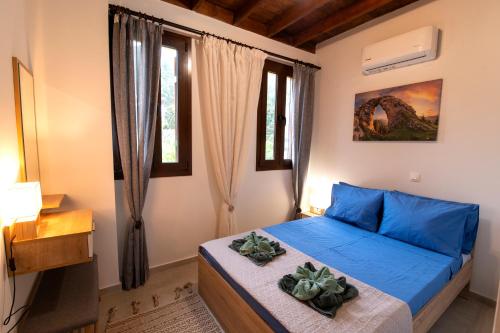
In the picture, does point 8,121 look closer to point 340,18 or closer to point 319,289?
point 319,289

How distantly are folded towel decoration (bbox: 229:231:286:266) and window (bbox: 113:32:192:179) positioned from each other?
3.34 feet

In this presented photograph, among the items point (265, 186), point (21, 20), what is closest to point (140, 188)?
point (21, 20)

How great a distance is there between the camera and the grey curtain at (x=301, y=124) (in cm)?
313

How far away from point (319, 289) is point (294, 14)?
8.60 feet

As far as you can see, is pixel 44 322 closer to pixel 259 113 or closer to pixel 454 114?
pixel 259 113

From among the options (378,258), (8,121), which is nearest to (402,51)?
(378,258)

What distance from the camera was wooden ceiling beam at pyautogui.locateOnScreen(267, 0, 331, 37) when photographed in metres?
2.30

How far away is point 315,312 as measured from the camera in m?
1.23

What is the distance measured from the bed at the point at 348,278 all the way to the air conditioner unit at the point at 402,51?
178 centimetres

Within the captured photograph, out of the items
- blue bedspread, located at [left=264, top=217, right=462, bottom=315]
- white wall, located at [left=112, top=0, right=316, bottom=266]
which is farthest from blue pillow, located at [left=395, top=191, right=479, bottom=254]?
white wall, located at [left=112, top=0, right=316, bottom=266]

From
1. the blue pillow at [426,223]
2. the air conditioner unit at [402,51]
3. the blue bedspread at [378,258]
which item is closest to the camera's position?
the blue bedspread at [378,258]

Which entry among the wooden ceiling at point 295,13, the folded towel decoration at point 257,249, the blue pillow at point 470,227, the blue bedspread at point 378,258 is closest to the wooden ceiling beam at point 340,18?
the wooden ceiling at point 295,13

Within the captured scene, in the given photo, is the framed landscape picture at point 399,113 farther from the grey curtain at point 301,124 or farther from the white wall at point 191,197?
the white wall at point 191,197

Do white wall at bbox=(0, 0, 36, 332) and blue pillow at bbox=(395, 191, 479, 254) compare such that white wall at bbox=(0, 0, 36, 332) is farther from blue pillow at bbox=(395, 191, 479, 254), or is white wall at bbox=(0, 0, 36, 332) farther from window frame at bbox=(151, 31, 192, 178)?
blue pillow at bbox=(395, 191, 479, 254)
